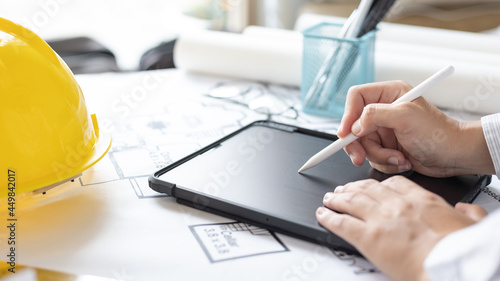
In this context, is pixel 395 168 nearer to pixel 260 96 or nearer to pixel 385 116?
pixel 385 116

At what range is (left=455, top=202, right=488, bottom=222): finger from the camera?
0.51 m

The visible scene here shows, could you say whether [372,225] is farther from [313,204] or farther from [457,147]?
[457,147]

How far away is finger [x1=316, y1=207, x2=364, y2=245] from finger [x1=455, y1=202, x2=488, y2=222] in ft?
0.39

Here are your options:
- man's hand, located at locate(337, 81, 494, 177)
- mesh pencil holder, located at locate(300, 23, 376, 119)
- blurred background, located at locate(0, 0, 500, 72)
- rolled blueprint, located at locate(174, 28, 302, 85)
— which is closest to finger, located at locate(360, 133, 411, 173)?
man's hand, located at locate(337, 81, 494, 177)

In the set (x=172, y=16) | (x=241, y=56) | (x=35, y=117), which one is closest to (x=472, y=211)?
(x=35, y=117)

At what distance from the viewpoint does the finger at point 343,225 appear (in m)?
0.49

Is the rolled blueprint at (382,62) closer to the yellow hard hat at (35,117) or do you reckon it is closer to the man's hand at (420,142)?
the man's hand at (420,142)

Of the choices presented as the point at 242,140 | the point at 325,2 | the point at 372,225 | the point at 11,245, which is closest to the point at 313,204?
the point at 372,225

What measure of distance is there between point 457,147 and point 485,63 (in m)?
0.41

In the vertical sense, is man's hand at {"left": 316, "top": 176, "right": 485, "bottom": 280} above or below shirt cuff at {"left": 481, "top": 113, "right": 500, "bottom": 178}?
below

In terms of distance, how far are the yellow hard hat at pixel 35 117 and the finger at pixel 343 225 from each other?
0.31 m

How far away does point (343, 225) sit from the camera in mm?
496

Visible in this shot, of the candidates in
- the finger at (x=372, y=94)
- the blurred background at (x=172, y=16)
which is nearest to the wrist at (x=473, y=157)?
the finger at (x=372, y=94)

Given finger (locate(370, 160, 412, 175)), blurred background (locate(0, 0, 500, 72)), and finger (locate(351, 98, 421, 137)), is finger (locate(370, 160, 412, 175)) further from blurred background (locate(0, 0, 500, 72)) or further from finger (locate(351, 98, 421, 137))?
blurred background (locate(0, 0, 500, 72))
